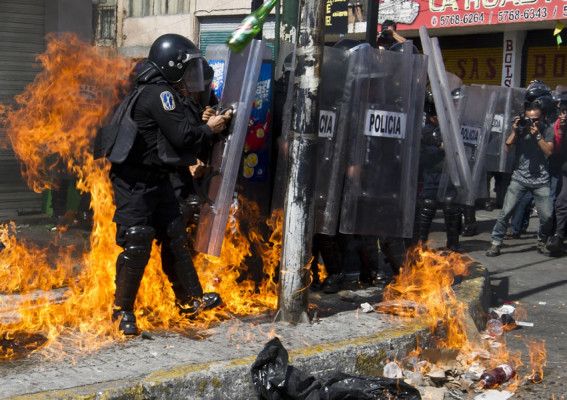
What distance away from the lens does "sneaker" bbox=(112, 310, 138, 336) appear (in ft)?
15.4

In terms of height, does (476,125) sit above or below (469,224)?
above

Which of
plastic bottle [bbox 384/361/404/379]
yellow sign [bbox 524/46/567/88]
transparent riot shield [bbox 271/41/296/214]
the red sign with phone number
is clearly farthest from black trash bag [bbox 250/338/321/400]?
yellow sign [bbox 524/46/567/88]

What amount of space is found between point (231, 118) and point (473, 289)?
246 cm

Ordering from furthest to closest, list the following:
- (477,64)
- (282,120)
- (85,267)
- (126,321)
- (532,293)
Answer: (477,64) → (532,293) → (85,267) → (282,120) → (126,321)

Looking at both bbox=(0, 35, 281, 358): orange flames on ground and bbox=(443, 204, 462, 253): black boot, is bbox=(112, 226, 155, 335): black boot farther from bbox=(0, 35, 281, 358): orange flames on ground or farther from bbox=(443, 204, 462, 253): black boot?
bbox=(443, 204, 462, 253): black boot

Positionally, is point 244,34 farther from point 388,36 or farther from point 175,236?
point 388,36

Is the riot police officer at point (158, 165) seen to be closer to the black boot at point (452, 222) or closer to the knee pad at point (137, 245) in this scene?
the knee pad at point (137, 245)

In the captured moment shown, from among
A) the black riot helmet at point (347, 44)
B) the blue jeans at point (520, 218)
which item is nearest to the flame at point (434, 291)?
the black riot helmet at point (347, 44)

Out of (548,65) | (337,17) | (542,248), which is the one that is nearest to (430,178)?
(542,248)

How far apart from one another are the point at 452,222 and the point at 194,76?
473cm

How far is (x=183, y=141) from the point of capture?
15.8ft

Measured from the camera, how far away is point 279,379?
4004mm

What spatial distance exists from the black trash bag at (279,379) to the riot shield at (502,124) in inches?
266

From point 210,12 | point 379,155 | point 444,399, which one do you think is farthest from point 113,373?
point 210,12
